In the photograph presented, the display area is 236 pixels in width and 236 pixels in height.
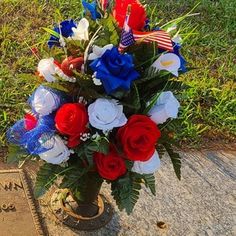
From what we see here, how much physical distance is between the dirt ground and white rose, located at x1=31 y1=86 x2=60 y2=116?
74cm

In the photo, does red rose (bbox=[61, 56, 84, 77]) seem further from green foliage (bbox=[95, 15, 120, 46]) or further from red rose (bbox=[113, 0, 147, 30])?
red rose (bbox=[113, 0, 147, 30])

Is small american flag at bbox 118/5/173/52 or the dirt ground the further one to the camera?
the dirt ground

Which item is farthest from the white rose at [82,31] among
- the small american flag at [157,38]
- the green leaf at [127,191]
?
the green leaf at [127,191]

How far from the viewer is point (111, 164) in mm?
2404

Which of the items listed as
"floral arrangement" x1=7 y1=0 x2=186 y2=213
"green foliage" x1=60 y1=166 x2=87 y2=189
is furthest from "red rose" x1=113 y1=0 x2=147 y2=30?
"green foliage" x1=60 y1=166 x2=87 y2=189

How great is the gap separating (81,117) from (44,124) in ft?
0.58

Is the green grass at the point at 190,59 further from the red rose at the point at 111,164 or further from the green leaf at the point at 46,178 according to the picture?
the red rose at the point at 111,164

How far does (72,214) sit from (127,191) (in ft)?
1.62

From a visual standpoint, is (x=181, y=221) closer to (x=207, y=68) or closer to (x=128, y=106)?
(x=128, y=106)

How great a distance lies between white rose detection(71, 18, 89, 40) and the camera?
2.40 metres

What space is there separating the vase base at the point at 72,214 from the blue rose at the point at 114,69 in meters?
0.84

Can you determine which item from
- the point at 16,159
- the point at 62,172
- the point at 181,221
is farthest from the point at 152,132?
the point at 181,221

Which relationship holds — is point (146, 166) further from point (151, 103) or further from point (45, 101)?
point (45, 101)

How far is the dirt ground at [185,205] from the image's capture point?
295 cm
